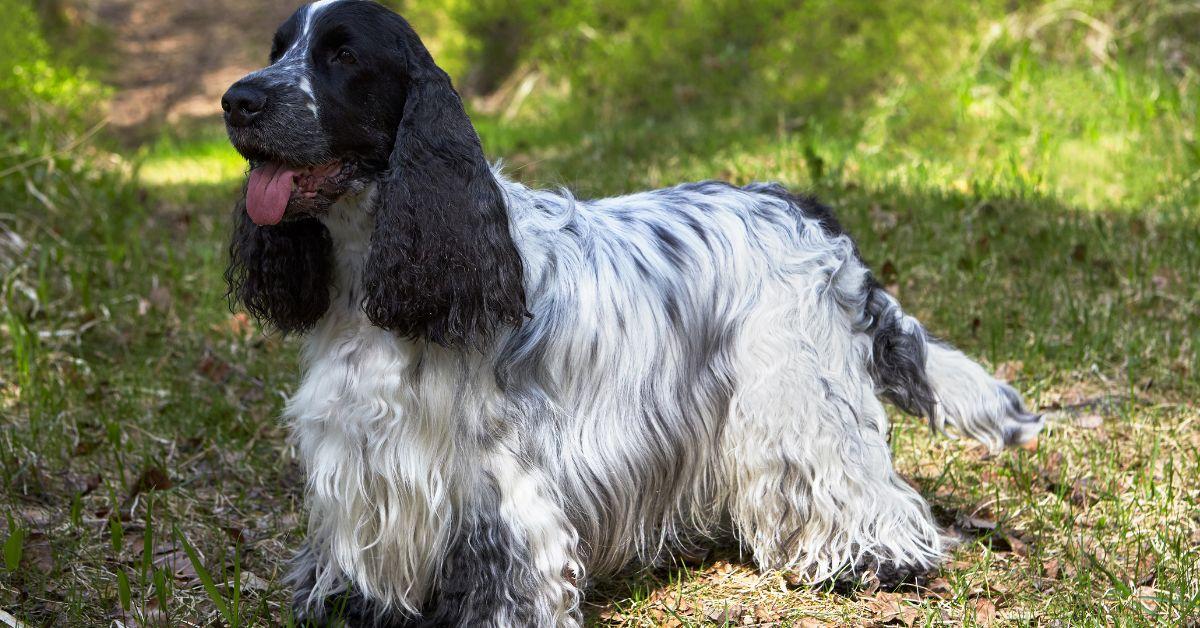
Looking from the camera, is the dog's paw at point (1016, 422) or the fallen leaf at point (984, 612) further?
the dog's paw at point (1016, 422)

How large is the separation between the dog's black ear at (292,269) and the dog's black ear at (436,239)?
7.7 inches

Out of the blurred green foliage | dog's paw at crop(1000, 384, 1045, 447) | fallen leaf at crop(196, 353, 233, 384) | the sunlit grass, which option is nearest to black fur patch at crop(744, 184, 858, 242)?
dog's paw at crop(1000, 384, 1045, 447)

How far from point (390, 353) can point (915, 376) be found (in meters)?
1.73

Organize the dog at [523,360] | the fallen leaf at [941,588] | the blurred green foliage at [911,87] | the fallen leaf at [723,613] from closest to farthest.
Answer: the dog at [523,360]
the fallen leaf at [723,613]
the fallen leaf at [941,588]
the blurred green foliage at [911,87]

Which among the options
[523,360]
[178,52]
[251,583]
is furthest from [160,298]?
[178,52]

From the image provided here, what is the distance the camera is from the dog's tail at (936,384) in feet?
12.5

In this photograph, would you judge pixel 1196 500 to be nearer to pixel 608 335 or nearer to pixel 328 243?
pixel 608 335

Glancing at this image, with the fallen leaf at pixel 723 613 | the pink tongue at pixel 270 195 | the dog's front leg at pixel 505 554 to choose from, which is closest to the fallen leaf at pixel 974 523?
the fallen leaf at pixel 723 613

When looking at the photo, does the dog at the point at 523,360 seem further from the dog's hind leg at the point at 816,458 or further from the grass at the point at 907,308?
the grass at the point at 907,308

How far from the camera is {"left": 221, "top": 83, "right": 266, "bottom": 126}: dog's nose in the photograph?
283 centimetres

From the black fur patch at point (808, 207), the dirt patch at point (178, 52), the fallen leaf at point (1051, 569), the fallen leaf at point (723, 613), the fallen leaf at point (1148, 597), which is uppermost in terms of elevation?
the black fur patch at point (808, 207)

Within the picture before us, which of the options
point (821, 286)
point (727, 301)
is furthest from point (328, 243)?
point (821, 286)

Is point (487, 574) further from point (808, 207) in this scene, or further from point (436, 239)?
point (808, 207)

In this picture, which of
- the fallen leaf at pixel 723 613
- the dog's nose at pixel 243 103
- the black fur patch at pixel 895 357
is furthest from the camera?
the black fur patch at pixel 895 357
